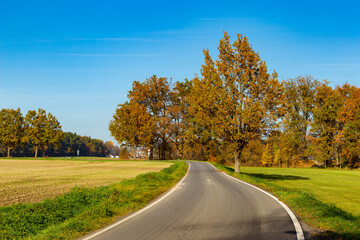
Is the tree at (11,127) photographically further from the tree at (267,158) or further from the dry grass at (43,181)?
the tree at (267,158)

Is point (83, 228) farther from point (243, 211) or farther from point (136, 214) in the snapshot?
point (243, 211)

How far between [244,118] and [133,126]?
→ 1629 inches

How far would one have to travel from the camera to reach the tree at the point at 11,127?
73.1m

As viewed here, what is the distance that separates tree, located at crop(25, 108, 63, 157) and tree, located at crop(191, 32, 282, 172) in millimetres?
62992

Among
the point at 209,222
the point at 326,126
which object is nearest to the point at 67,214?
the point at 209,222

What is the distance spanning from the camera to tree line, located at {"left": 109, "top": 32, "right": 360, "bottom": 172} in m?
23.5

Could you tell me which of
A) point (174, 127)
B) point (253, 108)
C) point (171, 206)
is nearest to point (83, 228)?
point (171, 206)

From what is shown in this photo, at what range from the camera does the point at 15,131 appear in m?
74.0

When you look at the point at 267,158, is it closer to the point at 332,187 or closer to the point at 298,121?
the point at 298,121

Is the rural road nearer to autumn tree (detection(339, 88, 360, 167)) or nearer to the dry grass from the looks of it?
the dry grass

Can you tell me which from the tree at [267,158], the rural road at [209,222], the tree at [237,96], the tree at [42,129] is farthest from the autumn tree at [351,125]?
the tree at [42,129]

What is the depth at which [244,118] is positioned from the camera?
74.8 feet

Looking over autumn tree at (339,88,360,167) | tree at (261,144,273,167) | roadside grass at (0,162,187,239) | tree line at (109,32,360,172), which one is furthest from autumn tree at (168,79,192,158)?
roadside grass at (0,162,187,239)

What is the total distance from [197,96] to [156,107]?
149 ft
